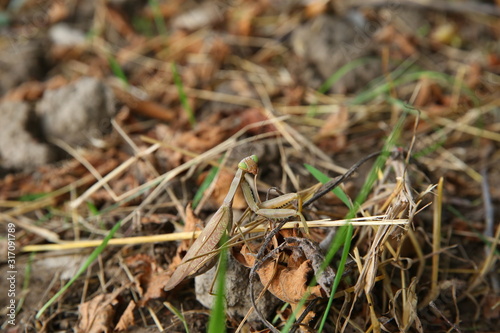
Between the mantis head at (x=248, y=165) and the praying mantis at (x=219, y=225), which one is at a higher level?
the mantis head at (x=248, y=165)

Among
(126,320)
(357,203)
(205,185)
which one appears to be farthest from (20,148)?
(357,203)

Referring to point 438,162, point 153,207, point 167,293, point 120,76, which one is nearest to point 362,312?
point 167,293

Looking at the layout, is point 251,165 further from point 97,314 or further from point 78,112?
point 78,112

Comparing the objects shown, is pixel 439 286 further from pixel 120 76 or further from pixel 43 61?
pixel 43 61

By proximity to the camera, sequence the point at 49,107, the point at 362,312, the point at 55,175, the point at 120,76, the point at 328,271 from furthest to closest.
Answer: the point at 120,76 < the point at 49,107 < the point at 55,175 < the point at 362,312 < the point at 328,271

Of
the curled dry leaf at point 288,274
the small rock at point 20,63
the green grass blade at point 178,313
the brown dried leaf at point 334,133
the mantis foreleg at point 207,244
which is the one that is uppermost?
the small rock at point 20,63

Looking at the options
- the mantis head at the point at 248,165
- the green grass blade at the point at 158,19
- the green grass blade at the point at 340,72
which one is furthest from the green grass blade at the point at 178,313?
the green grass blade at the point at 158,19

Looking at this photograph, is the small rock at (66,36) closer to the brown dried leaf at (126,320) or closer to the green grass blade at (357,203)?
the brown dried leaf at (126,320)
